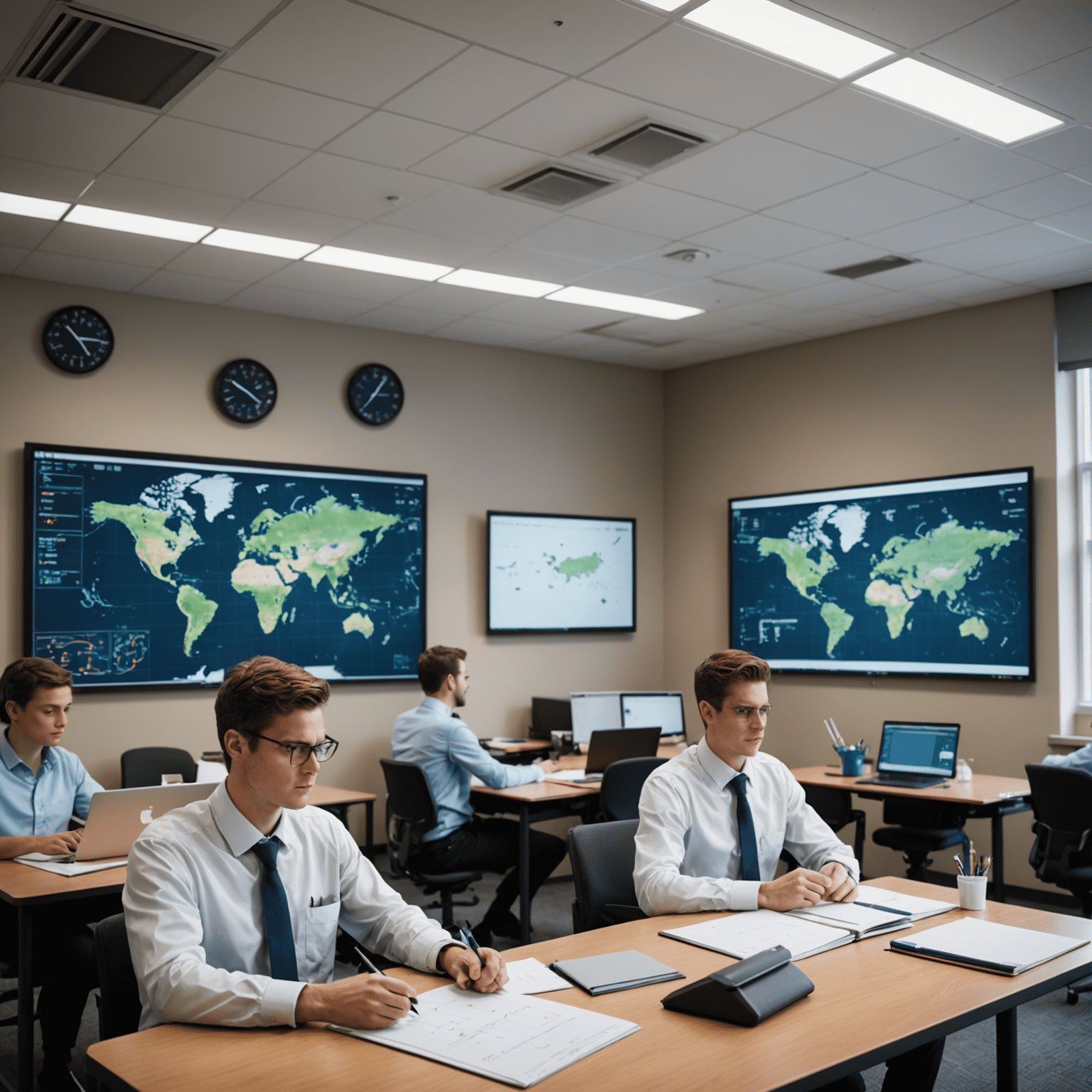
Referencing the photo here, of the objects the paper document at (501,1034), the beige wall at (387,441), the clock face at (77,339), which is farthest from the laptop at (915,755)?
the clock face at (77,339)

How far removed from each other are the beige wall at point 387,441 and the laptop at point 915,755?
2.33 metres

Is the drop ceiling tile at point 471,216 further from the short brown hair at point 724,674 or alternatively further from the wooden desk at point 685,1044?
the wooden desk at point 685,1044

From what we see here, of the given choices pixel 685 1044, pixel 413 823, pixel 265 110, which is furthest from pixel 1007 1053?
pixel 265 110

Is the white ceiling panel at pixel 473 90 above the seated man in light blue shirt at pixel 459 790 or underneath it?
above

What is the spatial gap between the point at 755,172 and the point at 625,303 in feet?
6.48

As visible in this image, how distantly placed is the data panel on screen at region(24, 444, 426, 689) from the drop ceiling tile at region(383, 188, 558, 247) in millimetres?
1916

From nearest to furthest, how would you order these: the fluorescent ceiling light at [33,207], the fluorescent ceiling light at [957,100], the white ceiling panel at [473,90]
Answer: the white ceiling panel at [473,90] → the fluorescent ceiling light at [957,100] → the fluorescent ceiling light at [33,207]

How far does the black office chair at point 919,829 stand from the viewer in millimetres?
5129

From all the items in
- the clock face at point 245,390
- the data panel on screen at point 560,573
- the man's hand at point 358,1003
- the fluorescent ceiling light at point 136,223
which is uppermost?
the fluorescent ceiling light at point 136,223

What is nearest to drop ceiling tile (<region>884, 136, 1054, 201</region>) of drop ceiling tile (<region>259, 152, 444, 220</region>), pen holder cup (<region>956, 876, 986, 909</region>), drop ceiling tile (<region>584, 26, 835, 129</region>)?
drop ceiling tile (<region>584, 26, 835, 129</region>)

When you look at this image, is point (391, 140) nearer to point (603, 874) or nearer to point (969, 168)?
point (969, 168)

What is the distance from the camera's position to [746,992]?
6.07 feet

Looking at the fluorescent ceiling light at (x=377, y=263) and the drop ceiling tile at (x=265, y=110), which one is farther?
the fluorescent ceiling light at (x=377, y=263)

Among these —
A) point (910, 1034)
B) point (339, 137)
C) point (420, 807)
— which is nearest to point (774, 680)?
point (420, 807)
